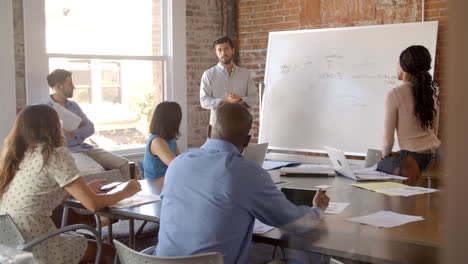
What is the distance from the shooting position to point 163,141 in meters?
3.83

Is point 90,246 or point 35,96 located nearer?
point 90,246

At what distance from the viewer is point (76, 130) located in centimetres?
561

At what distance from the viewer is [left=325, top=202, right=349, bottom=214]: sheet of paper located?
8.55ft

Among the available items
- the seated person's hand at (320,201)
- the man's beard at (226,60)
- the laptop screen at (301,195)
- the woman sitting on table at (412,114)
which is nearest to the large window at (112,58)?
the man's beard at (226,60)

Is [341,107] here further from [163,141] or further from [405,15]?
[163,141]

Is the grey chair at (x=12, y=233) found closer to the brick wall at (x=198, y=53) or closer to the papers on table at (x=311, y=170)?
the papers on table at (x=311, y=170)

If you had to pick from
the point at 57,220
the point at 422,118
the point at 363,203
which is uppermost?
the point at 422,118

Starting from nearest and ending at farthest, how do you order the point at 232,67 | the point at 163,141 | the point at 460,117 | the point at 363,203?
the point at 460,117 < the point at 363,203 < the point at 163,141 < the point at 232,67

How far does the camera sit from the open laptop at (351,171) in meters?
3.53

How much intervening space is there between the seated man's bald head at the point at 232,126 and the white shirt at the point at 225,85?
4.01 m

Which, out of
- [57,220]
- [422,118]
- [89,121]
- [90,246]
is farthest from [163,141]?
[89,121]

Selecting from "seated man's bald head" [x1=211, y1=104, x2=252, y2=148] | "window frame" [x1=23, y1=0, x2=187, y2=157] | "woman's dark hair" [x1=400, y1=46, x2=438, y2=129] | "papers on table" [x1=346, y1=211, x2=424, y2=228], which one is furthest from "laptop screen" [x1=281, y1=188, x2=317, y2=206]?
"window frame" [x1=23, y1=0, x2=187, y2=157]

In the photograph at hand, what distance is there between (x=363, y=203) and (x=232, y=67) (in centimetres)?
393

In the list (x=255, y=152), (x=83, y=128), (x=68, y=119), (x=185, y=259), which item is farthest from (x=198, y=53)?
(x=185, y=259)
